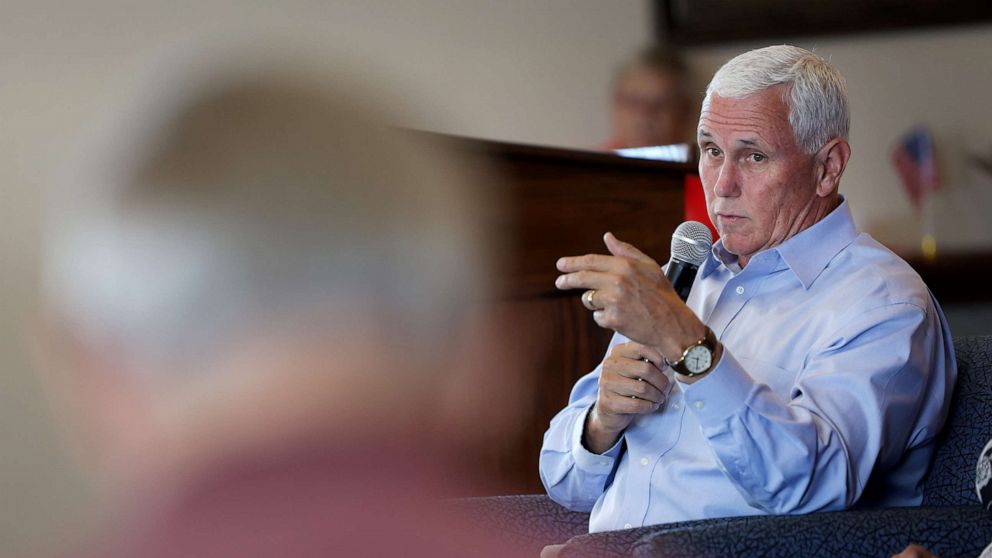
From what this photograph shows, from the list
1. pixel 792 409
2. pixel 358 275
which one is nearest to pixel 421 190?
pixel 358 275

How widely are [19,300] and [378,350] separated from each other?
4.6 inches

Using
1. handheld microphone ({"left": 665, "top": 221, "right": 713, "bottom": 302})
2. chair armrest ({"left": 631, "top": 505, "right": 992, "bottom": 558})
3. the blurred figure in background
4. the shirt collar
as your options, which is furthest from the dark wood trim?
chair armrest ({"left": 631, "top": 505, "right": 992, "bottom": 558})

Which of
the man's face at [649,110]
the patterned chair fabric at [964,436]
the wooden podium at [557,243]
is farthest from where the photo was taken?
the man's face at [649,110]

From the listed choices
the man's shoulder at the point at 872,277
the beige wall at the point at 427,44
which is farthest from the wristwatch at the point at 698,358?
the beige wall at the point at 427,44

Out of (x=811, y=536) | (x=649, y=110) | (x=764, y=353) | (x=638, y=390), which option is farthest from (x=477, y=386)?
(x=649, y=110)

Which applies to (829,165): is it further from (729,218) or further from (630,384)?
(630,384)

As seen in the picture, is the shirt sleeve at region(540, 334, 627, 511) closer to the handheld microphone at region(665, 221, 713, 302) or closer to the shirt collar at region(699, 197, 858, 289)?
the handheld microphone at region(665, 221, 713, 302)

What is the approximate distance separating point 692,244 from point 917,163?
11.7 ft

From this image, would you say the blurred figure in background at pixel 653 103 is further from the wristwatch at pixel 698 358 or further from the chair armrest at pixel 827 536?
the chair armrest at pixel 827 536

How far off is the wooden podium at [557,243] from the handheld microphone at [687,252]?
0.54 meters

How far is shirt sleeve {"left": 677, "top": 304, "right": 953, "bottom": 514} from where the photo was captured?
4.55ft

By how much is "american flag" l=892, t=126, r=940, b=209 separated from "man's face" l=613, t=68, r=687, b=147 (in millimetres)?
1157

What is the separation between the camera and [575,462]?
1720 millimetres

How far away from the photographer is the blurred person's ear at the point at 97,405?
0.37 metres
